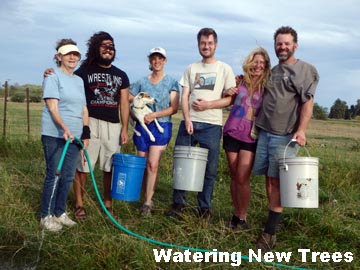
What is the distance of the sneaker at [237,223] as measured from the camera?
16.5ft

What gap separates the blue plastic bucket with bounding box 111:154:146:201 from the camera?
206 inches

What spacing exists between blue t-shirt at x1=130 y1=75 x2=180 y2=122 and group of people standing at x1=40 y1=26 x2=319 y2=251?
12 millimetres

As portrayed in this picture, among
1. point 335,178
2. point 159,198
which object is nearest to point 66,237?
point 159,198

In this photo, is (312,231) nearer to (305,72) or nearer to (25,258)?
(305,72)

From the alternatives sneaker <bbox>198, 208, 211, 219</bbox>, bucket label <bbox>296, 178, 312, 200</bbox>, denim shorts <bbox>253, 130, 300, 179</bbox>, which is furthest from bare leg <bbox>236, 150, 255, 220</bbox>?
bucket label <bbox>296, 178, 312, 200</bbox>

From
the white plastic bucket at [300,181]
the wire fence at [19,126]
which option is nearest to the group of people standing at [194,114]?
the white plastic bucket at [300,181]

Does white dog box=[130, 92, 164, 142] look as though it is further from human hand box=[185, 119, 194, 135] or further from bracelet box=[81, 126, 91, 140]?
bracelet box=[81, 126, 91, 140]

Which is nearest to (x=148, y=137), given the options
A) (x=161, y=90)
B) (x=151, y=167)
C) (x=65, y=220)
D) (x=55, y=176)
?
(x=151, y=167)

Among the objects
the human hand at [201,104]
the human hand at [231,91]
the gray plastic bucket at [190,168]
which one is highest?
the human hand at [231,91]

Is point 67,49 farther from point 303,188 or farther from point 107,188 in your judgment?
point 303,188

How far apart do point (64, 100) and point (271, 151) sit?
6.92 ft

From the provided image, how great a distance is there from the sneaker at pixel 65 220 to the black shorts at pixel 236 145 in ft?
5.83

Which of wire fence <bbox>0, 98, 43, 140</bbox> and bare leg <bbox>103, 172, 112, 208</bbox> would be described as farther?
wire fence <bbox>0, 98, 43, 140</bbox>

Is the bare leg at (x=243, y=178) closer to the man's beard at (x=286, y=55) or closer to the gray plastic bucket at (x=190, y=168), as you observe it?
the gray plastic bucket at (x=190, y=168)
